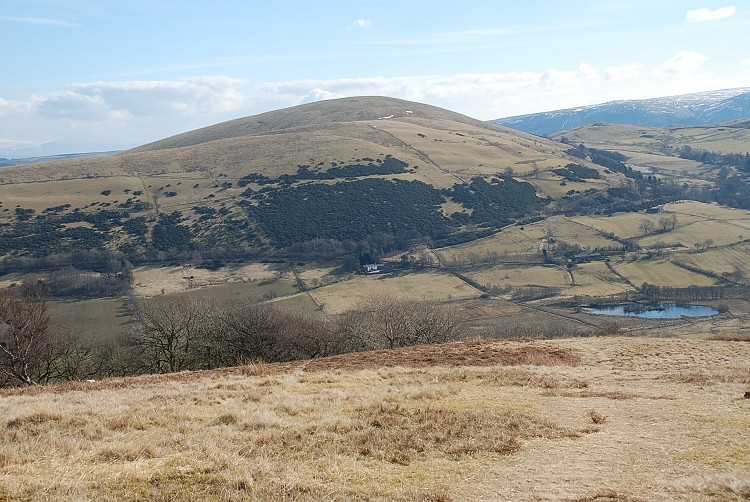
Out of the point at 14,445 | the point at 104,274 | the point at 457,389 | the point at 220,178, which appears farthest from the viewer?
the point at 220,178

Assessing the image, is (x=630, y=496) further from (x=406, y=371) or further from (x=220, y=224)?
(x=220, y=224)

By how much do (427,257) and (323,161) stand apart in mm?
76049

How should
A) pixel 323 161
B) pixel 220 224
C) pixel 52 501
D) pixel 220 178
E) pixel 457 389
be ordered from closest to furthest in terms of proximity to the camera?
pixel 52 501 → pixel 457 389 → pixel 220 224 → pixel 220 178 → pixel 323 161

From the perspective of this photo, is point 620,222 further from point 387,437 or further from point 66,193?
point 66,193

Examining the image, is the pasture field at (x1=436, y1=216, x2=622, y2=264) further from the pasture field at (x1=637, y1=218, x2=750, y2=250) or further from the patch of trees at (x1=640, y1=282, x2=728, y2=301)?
the patch of trees at (x1=640, y1=282, x2=728, y2=301)

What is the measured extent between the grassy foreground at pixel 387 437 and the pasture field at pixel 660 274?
9124 centimetres

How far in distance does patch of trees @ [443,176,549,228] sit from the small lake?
54085 mm

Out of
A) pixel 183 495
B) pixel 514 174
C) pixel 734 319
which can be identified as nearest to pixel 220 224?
pixel 514 174

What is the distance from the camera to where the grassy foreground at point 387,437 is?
1108 centimetres

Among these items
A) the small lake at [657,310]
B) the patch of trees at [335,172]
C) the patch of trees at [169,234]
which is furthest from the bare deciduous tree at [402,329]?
the patch of trees at [335,172]

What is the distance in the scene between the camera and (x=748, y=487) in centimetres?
1075

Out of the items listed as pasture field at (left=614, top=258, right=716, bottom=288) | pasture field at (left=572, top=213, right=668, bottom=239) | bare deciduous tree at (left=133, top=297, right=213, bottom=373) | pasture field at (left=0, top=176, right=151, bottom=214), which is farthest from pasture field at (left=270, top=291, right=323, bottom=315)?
pasture field at (left=572, top=213, right=668, bottom=239)

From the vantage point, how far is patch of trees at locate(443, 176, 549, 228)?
153m

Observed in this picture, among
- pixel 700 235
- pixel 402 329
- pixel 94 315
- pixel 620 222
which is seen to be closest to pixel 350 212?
pixel 620 222
